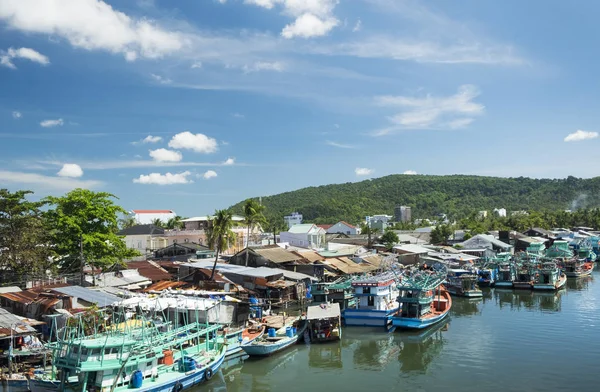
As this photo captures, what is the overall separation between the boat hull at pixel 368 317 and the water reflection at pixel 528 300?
54.5 feet

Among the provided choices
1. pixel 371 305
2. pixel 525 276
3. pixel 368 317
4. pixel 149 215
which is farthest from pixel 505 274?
pixel 149 215

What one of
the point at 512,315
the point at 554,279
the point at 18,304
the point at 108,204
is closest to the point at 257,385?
the point at 18,304

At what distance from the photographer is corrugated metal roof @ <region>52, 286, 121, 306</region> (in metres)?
31.5

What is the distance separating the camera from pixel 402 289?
36.8m

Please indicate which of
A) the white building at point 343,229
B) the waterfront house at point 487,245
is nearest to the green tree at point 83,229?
the waterfront house at point 487,245

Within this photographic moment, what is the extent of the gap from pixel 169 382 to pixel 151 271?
2658 centimetres

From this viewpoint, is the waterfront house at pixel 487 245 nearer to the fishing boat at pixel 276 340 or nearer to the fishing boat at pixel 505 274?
the fishing boat at pixel 505 274

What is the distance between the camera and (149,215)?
365 feet

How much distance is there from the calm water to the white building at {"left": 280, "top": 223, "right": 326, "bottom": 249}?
3992 centimetres

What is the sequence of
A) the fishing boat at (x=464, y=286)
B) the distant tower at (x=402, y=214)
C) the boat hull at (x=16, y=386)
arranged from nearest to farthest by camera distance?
the boat hull at (x=16, y=386) → the fishing boat at (x=464, y=286) → the distant tower at (x=402, y=214)

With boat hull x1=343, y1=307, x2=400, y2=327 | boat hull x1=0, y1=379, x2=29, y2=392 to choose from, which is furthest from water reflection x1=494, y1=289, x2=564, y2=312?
boat hull x1=0, y1=379, x2=29, y2=392

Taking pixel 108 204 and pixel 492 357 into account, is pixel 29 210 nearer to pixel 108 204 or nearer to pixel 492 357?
pixel 108 204

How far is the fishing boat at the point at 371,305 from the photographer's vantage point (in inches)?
1441

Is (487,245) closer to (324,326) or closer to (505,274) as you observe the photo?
(505,274)
